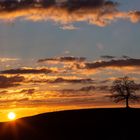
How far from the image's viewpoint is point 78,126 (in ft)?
250

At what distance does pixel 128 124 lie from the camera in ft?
247

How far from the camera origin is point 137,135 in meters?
68.6

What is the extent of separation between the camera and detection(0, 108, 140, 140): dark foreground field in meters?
70.9

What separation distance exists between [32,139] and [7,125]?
1382cm

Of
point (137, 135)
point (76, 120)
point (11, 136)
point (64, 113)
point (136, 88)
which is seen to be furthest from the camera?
point (136, 88)

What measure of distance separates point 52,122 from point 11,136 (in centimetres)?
854

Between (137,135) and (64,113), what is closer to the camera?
(137,135)

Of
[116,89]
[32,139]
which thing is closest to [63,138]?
[32,139]

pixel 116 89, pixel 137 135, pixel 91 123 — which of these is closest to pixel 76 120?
pixel 91 123

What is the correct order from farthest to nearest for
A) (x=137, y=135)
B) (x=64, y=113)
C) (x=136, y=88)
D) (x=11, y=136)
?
(x=136, y=88) < (x=64, y=113) < (x=11, y=136) < (x=137, y=135)

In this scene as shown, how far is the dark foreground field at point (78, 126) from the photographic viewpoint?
7094 cm

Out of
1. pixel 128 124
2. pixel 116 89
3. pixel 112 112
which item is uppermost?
pixel 116 89

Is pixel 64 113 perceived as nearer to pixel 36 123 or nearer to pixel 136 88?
pixel 36 123

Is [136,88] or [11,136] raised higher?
[136,88]
